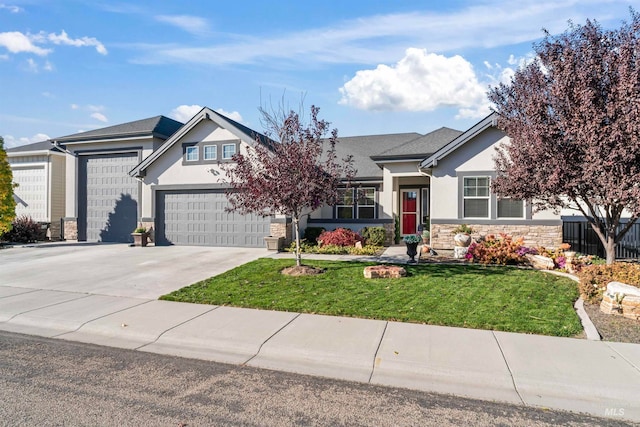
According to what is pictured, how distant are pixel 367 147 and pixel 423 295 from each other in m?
14.5

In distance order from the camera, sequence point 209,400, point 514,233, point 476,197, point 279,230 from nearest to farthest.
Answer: point 209,400
point 514,233
point 476,197
point 279,230

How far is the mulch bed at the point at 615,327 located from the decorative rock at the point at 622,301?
0.34ft

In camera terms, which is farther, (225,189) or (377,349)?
(225,189)

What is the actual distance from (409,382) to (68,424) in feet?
11.9

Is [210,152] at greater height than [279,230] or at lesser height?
greater

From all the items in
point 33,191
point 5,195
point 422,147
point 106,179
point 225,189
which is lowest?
point 5,195

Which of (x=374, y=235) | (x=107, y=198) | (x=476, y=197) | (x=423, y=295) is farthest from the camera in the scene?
(x=107, y=198)

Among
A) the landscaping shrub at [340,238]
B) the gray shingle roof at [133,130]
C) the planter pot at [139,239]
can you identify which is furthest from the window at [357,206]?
the gray shingle roof at [133,130]

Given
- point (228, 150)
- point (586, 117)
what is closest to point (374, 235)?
point (228, 150)

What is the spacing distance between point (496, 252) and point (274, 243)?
8.09 m

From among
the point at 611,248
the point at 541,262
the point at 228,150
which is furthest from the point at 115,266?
the point at 611,248

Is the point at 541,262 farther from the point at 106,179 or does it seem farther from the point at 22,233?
the point at 22,233

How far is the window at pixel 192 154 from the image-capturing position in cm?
1655

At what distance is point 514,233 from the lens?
45.1ft
